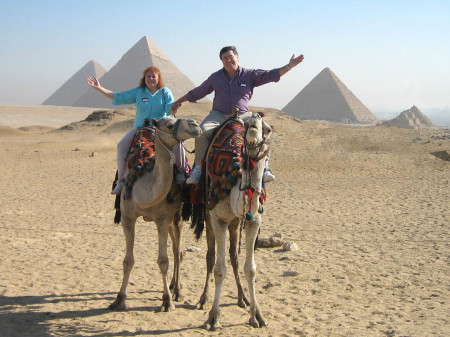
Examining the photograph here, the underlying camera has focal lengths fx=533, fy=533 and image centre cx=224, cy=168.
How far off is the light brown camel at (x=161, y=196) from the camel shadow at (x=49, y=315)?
1.13ft

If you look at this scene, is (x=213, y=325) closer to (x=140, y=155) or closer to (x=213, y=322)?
(x=213, y=322)

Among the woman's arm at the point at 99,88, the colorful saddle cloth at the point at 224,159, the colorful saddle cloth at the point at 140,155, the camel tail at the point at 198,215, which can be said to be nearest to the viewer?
the colorful saddle cloth at the point at 224,159

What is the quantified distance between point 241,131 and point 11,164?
15788mm

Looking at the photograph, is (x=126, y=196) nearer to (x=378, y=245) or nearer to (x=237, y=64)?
(x=237, y=64)

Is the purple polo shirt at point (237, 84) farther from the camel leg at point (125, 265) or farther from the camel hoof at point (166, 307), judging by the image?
the camel hoof at point (166, 307)

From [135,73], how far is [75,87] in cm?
4166

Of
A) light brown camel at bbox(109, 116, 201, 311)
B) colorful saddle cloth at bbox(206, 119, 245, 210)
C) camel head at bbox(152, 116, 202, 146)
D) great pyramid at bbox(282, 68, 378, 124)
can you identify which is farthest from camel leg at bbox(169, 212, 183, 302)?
Answer: great pyramid at bbox(282, 68, 378, 124)

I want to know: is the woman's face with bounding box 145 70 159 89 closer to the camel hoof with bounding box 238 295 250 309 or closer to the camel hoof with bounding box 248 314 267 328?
the camel hoof with bounding box 238 295 250 309

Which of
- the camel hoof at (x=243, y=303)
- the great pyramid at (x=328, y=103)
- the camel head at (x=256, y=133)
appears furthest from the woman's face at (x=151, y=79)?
the great pyramid at (x=328, y=103)

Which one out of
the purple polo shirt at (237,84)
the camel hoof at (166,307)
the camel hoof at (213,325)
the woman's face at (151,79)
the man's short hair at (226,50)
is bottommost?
the camel hoof at (213,325)

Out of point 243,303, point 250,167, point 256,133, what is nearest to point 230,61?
point 256,133

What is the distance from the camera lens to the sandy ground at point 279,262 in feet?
17.5

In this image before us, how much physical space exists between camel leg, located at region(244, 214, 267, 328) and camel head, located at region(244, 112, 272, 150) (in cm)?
75

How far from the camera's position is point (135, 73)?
110 m
